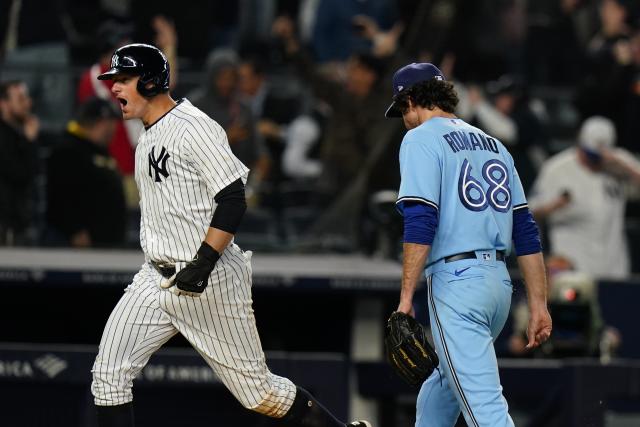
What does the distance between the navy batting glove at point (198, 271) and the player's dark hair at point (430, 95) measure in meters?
0.94

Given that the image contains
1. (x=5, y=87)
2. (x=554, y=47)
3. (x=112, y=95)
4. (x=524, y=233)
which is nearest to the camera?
(x=524, y=233)

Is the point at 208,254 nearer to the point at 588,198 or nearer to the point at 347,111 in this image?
the point at 347,111

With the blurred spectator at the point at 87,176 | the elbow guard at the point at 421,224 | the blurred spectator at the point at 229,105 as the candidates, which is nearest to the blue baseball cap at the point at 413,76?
the elbow guard at the point at 421,224

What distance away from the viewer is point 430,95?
556 centimetres

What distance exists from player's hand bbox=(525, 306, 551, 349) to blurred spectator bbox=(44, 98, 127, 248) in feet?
13.9

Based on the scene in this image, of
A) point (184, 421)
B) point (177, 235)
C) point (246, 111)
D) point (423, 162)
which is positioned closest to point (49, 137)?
point (246, 111)

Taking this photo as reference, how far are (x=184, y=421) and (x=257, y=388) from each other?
1.44m

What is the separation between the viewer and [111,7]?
432 inches

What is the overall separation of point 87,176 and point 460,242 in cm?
428

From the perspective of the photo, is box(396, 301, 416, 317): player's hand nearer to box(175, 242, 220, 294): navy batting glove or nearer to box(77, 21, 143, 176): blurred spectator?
box(175, 242, 220, 294): navy batting glove

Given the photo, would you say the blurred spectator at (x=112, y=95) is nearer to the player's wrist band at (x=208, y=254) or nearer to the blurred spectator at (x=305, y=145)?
the blurred spectator at (x=305, y=145)

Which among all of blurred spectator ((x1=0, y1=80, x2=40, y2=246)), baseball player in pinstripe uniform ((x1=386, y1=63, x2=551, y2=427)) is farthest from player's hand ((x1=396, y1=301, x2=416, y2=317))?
blurred spectator ((x1=0, y1=80, x2=40, y2=246))

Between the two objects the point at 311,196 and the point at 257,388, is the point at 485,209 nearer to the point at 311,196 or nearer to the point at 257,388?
the point at 257,388

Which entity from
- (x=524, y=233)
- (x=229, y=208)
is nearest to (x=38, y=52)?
(x=229, y=208)
